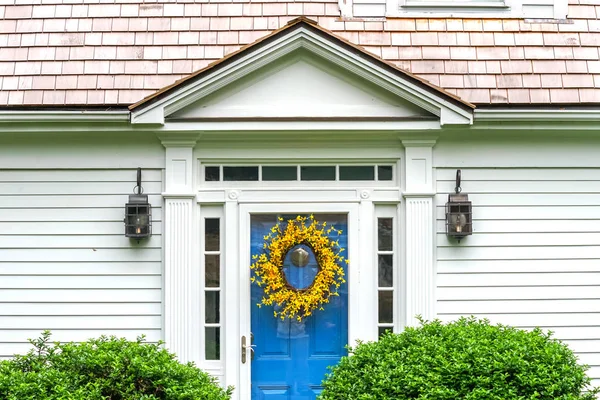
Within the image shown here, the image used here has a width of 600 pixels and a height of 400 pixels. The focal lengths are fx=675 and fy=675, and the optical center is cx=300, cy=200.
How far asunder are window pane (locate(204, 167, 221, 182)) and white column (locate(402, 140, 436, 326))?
174cm

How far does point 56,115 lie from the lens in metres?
5.99

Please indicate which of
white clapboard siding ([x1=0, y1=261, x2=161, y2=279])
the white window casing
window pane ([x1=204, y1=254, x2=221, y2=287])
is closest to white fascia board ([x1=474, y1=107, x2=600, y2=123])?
the white window casing

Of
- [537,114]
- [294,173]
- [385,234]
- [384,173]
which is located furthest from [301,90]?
[537,114]

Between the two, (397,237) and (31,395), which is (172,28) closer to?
(397,237)

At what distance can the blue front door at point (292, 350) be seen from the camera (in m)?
6.16

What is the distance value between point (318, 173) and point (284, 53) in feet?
3.73

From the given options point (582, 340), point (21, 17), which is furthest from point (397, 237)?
point (21, 17)

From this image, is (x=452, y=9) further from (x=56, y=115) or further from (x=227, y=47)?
(x=56, y=115)

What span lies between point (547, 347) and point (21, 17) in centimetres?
562

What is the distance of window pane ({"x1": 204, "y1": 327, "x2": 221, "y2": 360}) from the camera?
6.22 m

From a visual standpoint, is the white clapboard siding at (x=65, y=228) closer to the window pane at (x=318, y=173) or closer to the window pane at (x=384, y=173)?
the window pane at (x=318, y=173)

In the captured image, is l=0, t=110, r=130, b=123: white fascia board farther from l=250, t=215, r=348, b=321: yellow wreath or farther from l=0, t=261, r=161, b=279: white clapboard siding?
l=250, t=215, r=348, b=321: yellow wreath

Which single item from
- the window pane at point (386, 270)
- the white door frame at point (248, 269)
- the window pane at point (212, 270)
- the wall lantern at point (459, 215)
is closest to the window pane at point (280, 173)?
the white door frame at point (248, 269)

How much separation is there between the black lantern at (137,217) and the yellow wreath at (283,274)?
1019 mm
